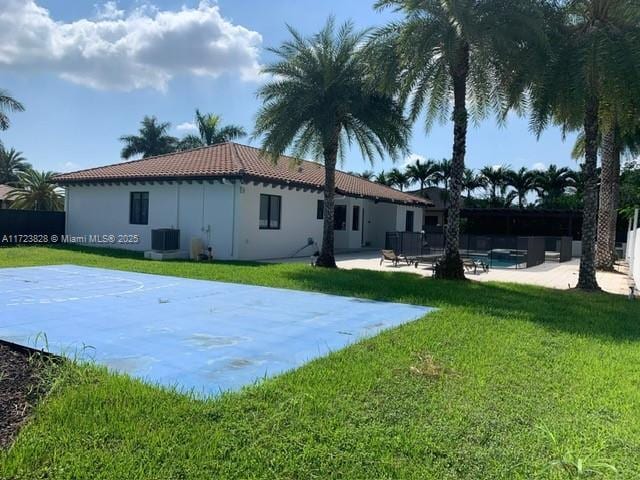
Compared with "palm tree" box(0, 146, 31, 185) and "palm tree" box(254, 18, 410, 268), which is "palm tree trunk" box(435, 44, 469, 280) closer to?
"palm tree" box(254, 18, 410, 268)

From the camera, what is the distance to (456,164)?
1483 cm

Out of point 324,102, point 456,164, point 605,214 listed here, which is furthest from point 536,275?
point 324,102

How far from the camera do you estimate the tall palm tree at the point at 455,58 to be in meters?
12.6

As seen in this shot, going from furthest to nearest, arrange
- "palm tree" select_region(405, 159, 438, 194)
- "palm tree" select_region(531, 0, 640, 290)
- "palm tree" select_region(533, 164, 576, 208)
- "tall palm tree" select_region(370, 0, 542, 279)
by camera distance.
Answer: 1. "palm tree" select_region(405, 159, 438, 194)
2. "palm tree" select_region(533, 164, 576, 208)
3. "tall palm tree" select_region(370, 0, 542, 279)
4. "palm tree" select_region(531, 0, 640, 290)

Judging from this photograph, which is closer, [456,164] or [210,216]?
[456,164]

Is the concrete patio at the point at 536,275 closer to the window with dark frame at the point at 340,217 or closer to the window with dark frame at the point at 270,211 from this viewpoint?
the window with dark frame at the point at 270,211

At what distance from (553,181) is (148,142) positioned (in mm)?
38810

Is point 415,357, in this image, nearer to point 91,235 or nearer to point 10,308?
point 10,308

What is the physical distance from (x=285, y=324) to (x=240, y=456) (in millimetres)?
4660

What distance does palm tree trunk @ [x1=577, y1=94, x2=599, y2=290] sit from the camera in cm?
1352

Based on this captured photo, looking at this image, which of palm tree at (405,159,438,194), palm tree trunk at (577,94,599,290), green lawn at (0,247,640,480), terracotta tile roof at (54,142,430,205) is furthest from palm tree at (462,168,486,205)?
green lawn at (0,247,640,480)

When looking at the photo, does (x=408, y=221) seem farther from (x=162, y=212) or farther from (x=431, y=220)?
(x=162, y=212)

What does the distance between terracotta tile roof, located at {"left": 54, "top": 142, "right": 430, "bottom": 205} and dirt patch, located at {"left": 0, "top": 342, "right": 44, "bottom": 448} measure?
42.2 feet

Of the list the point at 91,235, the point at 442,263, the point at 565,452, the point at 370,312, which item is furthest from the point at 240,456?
the point at 91,235
